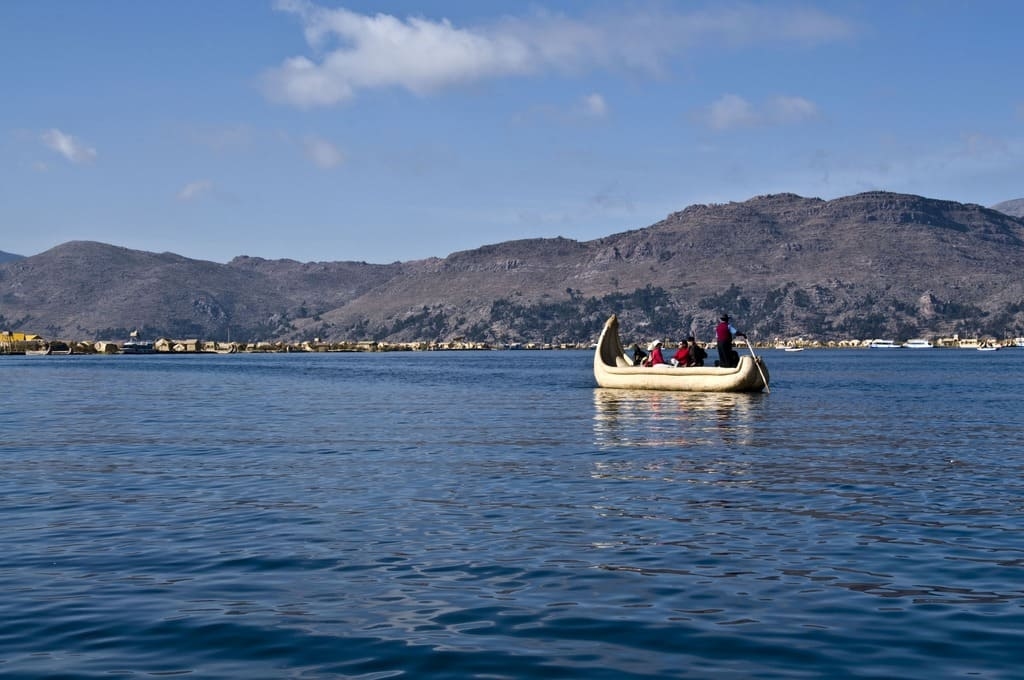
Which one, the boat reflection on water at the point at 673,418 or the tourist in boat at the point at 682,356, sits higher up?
the tourist in boat at the point at 682,356

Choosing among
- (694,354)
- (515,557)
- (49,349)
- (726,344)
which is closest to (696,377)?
(726,344)

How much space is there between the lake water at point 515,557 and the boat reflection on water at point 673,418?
425mm

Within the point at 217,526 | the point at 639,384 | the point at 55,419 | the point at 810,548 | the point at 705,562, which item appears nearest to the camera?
the point at 705,562

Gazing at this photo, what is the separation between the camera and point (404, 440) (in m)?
28.0

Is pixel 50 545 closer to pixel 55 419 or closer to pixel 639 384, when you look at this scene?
pixel 55 419

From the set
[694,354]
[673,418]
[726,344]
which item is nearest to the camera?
[673,418]

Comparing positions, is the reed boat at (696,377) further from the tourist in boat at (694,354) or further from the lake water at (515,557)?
the lake water at (515,557)

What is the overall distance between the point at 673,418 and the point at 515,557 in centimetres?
2231

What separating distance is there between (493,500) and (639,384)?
33600 millimetres

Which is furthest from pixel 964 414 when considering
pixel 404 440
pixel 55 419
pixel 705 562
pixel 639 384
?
pixel 55 419

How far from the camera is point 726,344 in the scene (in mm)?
46906

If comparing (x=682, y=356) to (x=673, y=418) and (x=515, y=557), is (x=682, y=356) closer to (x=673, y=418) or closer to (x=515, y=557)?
(x=673, y=418)

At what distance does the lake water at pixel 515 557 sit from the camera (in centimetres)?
888

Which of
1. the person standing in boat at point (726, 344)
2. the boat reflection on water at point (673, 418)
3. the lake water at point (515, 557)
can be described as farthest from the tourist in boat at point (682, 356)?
the lake water at point (515, 557)
